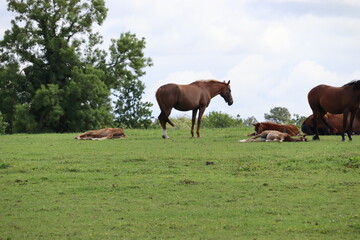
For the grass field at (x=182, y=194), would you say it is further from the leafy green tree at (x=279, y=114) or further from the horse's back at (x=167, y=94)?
the leafy green tree at (x=279, y=114)

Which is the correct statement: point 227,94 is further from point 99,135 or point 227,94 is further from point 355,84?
point 355,84

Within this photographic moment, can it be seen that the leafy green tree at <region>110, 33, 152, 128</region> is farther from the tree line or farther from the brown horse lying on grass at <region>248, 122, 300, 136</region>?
the brown horse lying on grass at <region>248, 122, 300, 136</region>

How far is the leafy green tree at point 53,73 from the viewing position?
41188 mm

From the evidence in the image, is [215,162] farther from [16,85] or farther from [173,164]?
[16,85]

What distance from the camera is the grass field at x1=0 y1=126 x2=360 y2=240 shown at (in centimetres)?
772

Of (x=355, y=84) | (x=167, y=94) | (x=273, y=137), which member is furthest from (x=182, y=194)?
(x=167, y=94)

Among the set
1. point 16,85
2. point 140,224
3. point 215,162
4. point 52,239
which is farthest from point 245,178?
point 16,85

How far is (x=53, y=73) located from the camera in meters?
42.7

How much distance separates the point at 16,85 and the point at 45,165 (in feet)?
98.5

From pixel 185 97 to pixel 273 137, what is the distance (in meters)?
3.95

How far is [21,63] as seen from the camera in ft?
142

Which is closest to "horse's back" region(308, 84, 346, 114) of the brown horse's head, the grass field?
the grass field

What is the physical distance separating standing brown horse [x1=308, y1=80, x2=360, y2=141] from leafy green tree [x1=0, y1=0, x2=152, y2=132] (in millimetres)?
21975

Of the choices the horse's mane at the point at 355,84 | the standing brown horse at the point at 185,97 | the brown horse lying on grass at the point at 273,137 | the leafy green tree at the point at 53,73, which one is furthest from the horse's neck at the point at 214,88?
the leafy green tree at the point at 53,73
